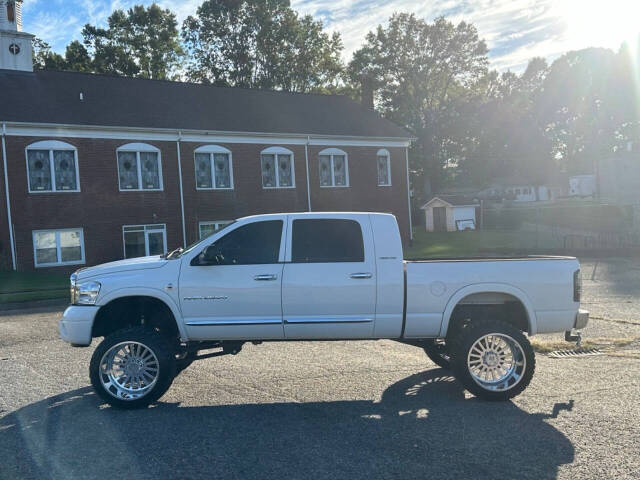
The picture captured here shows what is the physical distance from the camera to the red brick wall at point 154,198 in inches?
949

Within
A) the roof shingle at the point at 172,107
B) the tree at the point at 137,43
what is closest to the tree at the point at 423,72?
the tree at the point at 137,43

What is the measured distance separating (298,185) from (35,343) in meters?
22.1

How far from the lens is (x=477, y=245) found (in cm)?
3609

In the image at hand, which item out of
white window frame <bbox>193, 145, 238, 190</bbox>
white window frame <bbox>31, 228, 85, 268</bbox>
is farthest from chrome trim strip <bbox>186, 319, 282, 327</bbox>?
white window frame <bbox>193, 145, 238, 190</bbox>

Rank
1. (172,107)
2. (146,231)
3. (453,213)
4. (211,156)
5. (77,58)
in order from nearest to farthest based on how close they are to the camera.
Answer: (146,231) < (211,156) < (172,107) < (77,58) < (453,213)

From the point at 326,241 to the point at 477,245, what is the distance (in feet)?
100

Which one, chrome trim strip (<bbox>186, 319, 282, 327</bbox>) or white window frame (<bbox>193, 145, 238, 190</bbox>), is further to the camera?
white window frame (<bbox>193, 145, 238, 190</bbox>)

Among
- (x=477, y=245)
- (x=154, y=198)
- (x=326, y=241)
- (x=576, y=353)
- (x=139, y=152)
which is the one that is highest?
(x=139, y=152)

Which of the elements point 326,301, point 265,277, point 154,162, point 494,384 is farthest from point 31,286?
point 494,384

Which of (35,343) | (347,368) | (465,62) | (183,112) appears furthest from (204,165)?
(465,62)

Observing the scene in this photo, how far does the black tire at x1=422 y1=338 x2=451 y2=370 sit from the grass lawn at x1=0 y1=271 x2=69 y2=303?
42.7ft

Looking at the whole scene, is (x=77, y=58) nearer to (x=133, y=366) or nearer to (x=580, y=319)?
(x=133, y=366)

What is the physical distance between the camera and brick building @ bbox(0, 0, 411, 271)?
24500mm

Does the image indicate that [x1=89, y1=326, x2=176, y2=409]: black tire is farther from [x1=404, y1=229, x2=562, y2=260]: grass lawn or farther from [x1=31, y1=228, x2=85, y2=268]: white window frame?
[x1=404, y1=229, x2=562, y2=260]: grass lawn
